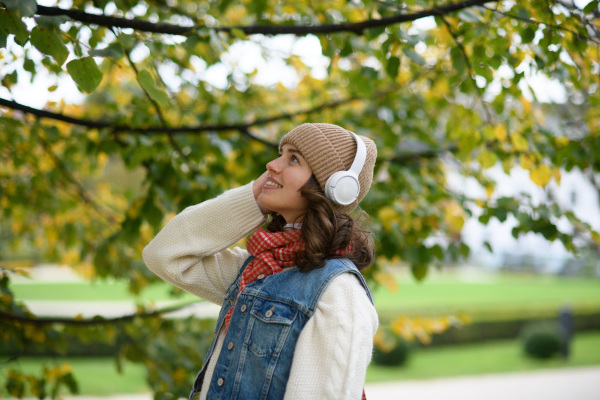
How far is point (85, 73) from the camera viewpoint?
5.62ft

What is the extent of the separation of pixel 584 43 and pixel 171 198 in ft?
6.56

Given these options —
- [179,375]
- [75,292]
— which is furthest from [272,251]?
[75,292]

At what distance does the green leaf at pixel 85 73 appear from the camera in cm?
168

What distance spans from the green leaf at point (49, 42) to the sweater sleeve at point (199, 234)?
0.59 m

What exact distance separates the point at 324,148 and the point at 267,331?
0.51 meters

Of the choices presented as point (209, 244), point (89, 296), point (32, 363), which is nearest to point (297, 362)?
point (209, 244)

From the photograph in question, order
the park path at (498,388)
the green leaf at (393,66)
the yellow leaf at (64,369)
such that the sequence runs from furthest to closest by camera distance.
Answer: the park path at (498,388), the yellow leaf at (64,369), the green leaf at (393,66)

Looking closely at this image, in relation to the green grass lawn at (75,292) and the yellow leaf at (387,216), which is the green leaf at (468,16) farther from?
the green grass lawn at (75,292)

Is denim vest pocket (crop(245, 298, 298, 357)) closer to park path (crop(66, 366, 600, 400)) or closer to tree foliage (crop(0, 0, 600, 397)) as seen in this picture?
tree foliage (crop(0, 0, 600, 397))

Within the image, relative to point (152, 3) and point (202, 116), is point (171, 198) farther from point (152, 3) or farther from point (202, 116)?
point (152, 3)

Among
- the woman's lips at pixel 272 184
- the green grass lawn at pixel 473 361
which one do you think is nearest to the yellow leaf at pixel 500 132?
the woman's lips at pixel 272 184

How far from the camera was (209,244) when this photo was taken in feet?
5.62

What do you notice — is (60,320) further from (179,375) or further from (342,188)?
(342,188)

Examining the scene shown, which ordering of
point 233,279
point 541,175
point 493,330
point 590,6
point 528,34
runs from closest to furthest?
point 233,279 < point 590,6 < point 528,34 < point 541,175 < point 493,330
